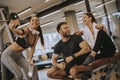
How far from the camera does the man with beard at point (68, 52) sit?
285 cm

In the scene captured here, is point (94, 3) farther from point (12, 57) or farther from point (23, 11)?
point (23, 11)

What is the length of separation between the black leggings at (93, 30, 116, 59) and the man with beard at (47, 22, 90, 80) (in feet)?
0.49

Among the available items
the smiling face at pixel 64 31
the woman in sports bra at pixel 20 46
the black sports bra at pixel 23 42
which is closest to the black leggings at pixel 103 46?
the smiling face at pixel 64 31

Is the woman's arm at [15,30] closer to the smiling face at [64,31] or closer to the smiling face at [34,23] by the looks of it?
the smiling face at [34,23]

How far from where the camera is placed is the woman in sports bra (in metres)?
3.03

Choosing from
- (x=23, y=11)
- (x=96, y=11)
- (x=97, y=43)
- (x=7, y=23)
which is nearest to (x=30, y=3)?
(x=23, y=11)

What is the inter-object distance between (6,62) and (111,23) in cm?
282

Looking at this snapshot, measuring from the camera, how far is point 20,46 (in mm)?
3080

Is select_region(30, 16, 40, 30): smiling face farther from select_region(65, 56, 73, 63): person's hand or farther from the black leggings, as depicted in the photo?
the black leggings

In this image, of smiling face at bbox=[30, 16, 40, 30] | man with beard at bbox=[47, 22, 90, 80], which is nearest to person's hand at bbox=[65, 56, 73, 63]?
man with beard at bbox=[47, 22, 90, 80]

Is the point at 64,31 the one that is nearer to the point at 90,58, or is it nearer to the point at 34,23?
the point at 34,23

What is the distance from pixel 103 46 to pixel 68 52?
497 mm

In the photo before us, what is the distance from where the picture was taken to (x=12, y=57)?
10.2ft

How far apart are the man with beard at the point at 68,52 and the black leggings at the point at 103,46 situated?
15cm
